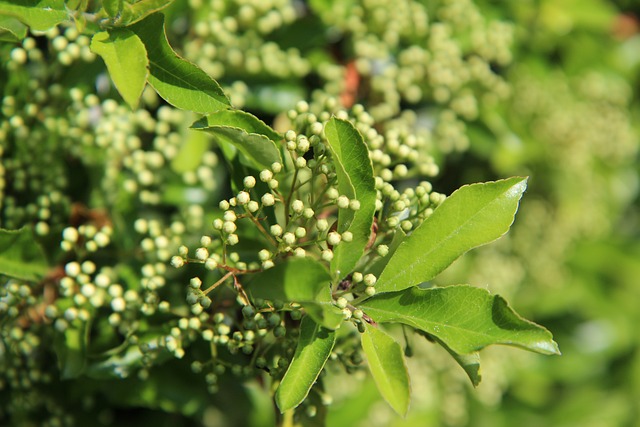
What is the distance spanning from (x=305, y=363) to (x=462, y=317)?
0.34 metres

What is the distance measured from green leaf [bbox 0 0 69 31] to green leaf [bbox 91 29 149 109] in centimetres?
11

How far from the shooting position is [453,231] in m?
1.38

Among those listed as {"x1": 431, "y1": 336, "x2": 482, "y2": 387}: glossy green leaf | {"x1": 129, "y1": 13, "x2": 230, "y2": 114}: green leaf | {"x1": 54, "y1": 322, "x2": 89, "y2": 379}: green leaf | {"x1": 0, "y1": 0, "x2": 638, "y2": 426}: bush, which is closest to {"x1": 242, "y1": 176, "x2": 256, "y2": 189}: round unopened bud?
{"x1": 0, "y1": 0, "x2": 638, "y2": 426}: bush

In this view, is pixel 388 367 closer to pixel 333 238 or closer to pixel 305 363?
pixel 305 363

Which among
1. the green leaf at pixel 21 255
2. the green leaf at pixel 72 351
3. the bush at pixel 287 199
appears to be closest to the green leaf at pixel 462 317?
the bush at pixel 287 199

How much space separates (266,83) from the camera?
233 cm

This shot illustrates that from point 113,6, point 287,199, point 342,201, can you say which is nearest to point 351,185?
point 342,201

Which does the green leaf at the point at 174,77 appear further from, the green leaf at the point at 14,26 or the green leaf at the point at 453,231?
the green leaf at the point at 453,231

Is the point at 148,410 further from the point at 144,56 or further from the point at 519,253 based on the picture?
the point at 519,253

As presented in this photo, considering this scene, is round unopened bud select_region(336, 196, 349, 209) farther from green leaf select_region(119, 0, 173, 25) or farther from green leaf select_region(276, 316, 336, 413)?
green leaf select_region(119, 0, 173, 25)

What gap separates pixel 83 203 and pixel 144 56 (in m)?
0.86

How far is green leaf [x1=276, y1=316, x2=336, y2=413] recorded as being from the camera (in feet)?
4.19

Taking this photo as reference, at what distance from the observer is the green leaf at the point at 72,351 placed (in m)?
1.69

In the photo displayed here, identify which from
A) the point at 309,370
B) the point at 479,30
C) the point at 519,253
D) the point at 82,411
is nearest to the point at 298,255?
the point at 309,370
